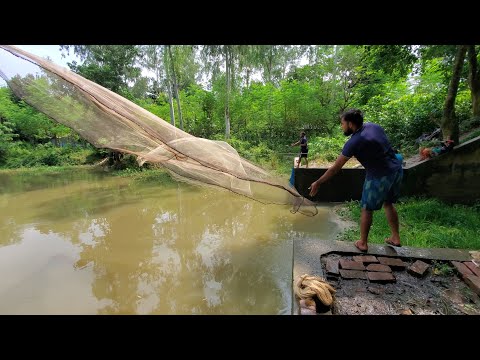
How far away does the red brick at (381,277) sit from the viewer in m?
2.37

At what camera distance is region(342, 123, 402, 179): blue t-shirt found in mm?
2557

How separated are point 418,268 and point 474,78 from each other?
572cm

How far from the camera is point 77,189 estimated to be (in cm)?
887

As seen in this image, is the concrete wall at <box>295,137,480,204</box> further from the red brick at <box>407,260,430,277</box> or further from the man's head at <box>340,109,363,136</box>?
the man's head at <box>340,109,363,136</box>

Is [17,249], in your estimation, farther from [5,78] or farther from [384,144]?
[384,144]

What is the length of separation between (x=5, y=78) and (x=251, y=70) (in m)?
20.4

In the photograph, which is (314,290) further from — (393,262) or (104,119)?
(104,119)

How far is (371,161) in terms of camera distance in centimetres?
265

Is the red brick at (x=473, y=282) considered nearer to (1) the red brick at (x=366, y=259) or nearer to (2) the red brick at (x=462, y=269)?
(2) the red brick at (x=462, y=269)

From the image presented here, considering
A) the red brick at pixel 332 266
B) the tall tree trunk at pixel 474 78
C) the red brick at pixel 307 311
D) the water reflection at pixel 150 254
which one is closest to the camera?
the red brick at pixel 307 311

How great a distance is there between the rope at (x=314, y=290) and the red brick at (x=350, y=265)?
0.52 metres

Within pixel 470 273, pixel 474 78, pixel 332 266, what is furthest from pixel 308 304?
pixel 474 78

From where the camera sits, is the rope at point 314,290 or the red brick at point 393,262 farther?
the red brick at point 393,262

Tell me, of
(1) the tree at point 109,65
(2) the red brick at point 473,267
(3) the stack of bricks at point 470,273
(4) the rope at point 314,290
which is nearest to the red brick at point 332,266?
(4) the rope at point 314,290
